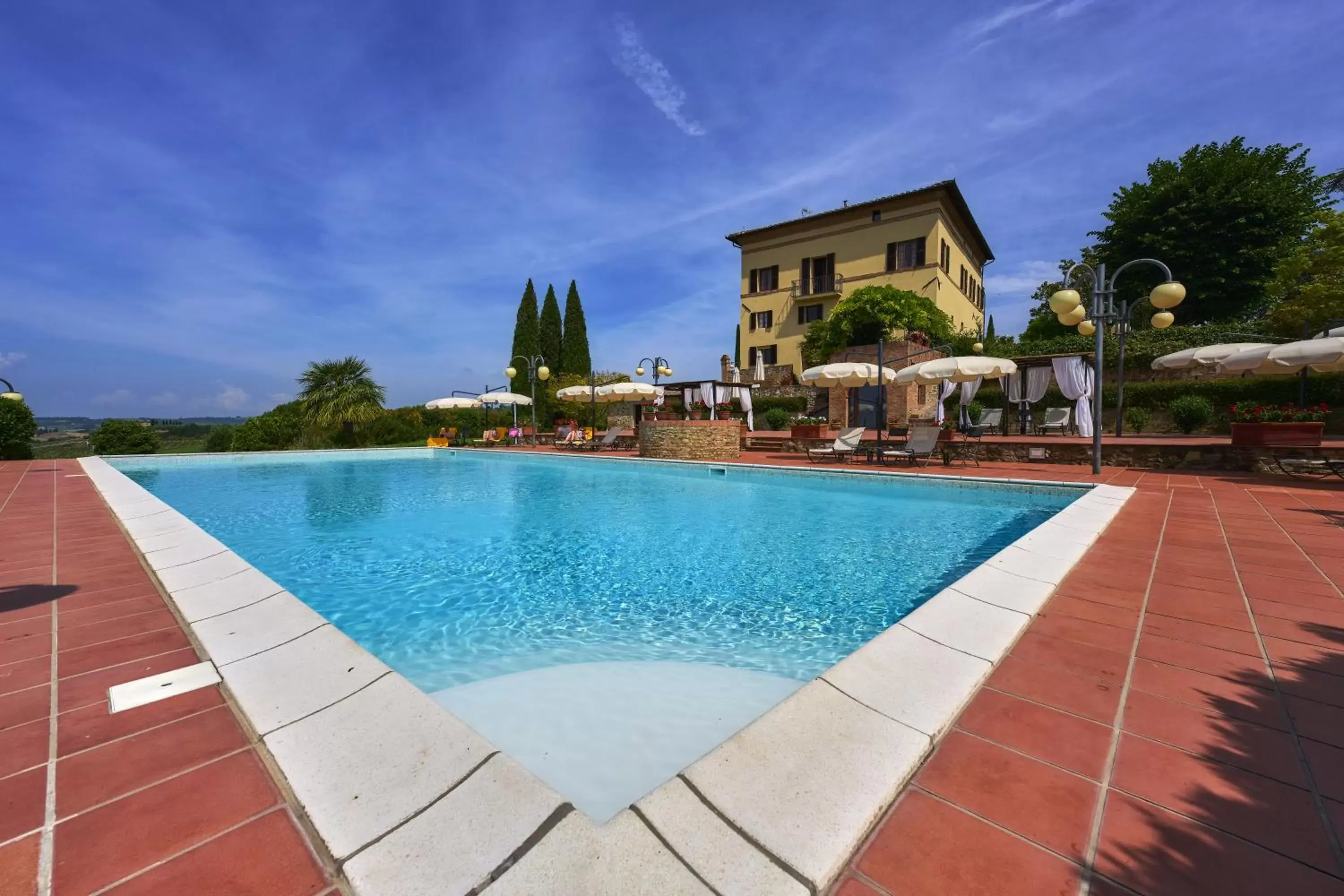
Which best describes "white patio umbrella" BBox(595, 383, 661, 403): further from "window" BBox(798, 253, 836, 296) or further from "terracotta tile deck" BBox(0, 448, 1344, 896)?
"terracotta tile deck" BBox(0, 448, 1344, 896)

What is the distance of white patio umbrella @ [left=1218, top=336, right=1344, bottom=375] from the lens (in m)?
6.92

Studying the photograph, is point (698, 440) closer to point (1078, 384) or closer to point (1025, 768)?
point (1078, 384)

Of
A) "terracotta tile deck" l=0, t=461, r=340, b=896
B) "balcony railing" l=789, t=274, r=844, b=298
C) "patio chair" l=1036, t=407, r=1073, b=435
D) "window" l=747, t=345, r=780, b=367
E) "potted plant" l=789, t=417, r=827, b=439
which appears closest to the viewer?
"terracotta tile deck" l=0, t=461, r=340, b=896

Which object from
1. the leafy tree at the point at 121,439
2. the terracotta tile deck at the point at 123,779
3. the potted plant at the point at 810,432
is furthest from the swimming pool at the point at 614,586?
the leafy tree at the point at 121,439

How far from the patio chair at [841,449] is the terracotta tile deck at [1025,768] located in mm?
9053

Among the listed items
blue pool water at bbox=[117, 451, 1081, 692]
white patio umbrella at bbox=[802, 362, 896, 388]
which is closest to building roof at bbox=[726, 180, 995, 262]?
white patio umbrella at bbox=[802, 362, 896, 388]

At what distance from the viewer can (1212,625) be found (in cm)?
245

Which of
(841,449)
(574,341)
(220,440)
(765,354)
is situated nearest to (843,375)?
(841,449)

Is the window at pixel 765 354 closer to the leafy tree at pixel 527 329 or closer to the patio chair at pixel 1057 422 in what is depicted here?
the patio chair at pixel 1057 422

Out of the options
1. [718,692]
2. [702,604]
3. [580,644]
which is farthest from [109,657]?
[702,604]

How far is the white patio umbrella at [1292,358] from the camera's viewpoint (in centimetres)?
692

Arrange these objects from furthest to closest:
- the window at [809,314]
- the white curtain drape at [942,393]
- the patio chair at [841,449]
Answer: the window at [809,314], the white curtain drape at [942,393], the patio chair at [841,449]

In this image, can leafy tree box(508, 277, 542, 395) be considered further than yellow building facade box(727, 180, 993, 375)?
Yes

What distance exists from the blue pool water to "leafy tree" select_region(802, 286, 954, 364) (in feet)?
44.2
